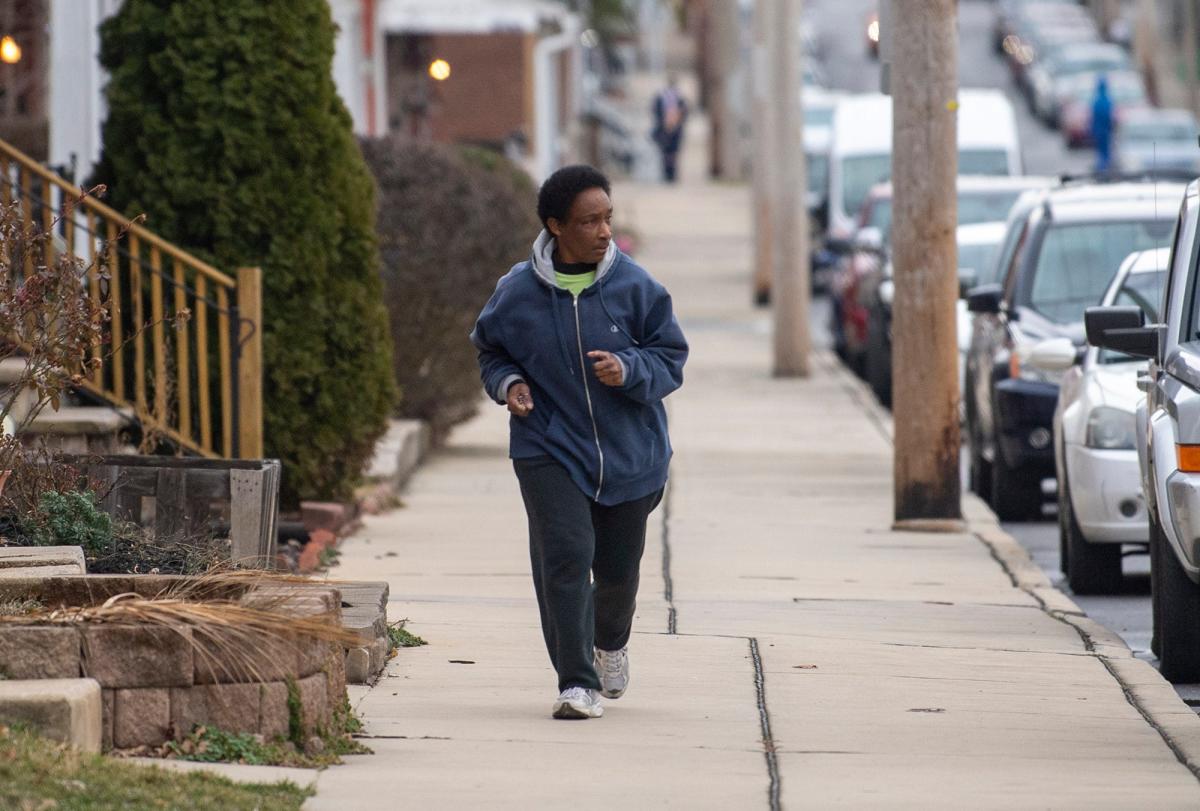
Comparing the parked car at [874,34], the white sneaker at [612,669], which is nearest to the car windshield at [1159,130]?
the parked car at [874,34]

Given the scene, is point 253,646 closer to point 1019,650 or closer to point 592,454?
point 592,454

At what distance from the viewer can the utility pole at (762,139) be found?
22.5m

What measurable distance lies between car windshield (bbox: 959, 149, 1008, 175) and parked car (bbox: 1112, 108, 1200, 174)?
598 inches

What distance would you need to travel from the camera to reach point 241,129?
10.9m

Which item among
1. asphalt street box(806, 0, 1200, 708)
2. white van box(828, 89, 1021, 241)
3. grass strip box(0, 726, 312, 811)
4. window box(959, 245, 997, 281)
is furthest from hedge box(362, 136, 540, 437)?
white van box(828, 89, 1021, 241)

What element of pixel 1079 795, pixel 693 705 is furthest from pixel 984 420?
pixel 1079 795

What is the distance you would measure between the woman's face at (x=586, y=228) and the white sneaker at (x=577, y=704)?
1.31 metres

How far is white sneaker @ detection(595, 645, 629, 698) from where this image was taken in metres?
7.27

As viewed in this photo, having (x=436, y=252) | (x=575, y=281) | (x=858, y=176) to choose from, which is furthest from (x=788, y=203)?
(x=575, y=281)

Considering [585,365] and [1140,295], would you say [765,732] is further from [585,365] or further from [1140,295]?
[1140,295]

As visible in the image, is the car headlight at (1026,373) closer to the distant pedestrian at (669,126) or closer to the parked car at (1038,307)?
the parked car at (1038,307)

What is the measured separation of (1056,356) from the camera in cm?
1106

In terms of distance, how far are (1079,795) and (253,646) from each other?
227cm

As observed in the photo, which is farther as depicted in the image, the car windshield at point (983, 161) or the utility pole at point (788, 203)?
the car windshield at point (983, 161)
